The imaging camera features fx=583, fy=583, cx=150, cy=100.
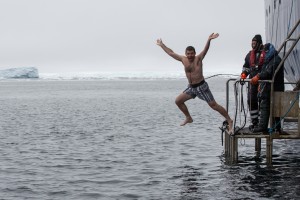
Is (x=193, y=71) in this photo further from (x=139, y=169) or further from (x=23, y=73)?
(x=23, y=73)

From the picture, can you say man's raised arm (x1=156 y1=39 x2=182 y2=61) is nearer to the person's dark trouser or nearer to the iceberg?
the person's dark trouser

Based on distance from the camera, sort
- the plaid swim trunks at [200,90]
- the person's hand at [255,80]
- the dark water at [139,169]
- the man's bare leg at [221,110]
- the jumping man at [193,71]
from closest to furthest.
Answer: the dark water at [139,169] → the person's hand at [255,80] → the jumping man at [193,71] → the plaid swim trunks at [200,90] → the man's bare leg at [221,110]

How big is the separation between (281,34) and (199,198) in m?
13.0

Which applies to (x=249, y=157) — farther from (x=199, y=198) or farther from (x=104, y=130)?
(x=104, y=130)

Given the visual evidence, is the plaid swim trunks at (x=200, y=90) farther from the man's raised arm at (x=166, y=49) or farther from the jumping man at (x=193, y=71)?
the man's raised arm at (x=166, y=49)

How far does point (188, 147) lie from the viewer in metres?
24.2

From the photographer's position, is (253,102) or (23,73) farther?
(23,73)

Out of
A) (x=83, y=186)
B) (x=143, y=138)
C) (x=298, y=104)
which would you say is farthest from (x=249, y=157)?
(x=143, y=138)

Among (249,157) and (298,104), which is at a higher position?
(298,104)

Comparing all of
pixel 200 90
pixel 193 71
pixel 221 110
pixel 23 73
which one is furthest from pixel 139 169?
pixel 23 73

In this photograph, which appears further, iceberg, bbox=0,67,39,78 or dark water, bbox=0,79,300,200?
iceberg, bbox=0,67,39,78

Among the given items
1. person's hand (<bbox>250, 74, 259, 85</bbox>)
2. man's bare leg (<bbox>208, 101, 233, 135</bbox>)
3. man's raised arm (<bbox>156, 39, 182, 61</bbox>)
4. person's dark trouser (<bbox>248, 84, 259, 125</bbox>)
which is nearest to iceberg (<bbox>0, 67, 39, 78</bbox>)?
man's bare leg (<bbox>208, 101, 233, 135</bbox>)

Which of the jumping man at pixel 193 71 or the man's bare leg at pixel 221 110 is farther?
the man's bare leg at pixel 221 110

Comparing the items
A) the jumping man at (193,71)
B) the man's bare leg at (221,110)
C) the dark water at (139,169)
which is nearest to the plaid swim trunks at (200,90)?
the jumping man at (193,71)
